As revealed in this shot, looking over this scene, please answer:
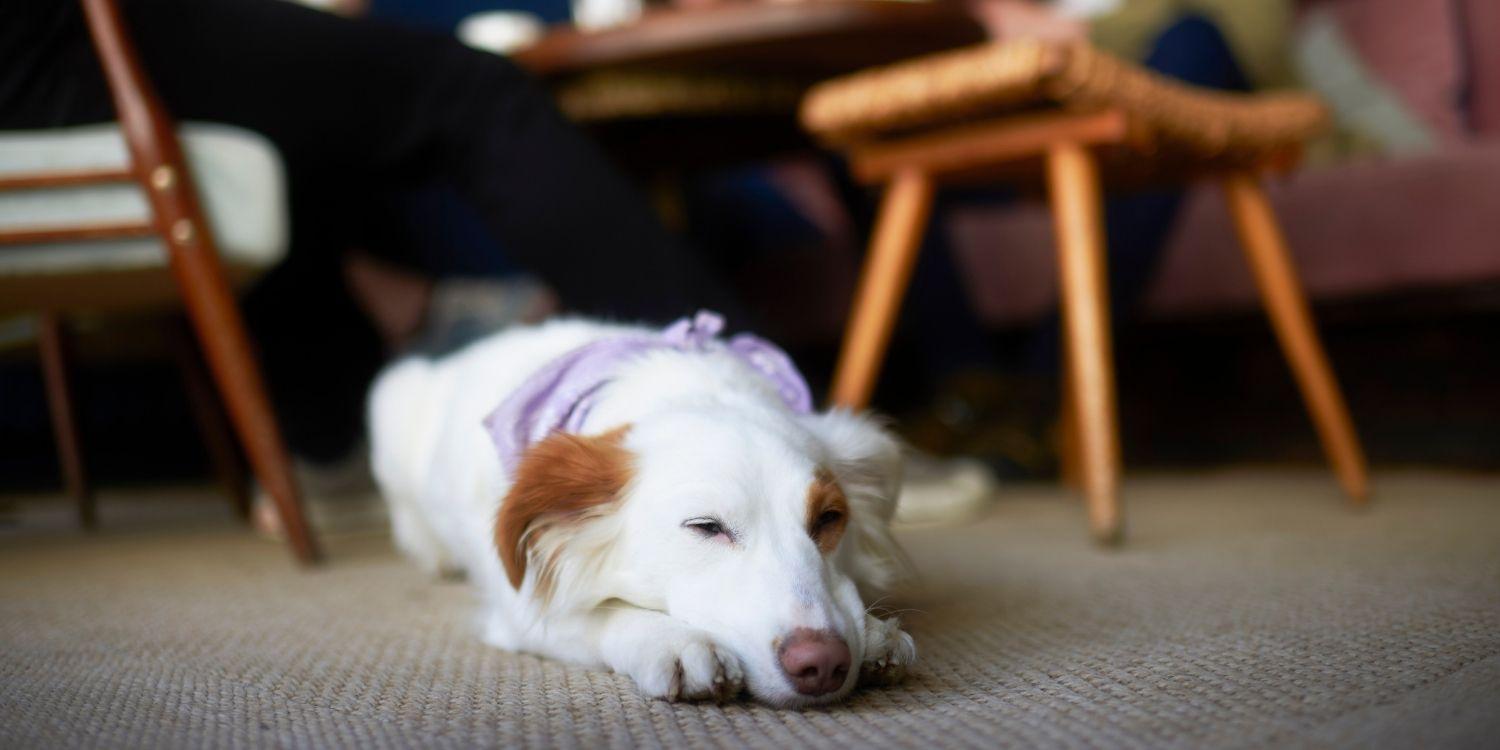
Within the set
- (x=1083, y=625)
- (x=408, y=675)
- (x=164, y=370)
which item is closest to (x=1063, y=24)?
(x=1083, y=625)

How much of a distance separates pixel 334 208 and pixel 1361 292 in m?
2.34

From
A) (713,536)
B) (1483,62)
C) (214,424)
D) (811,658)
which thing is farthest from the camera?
(1483,62)

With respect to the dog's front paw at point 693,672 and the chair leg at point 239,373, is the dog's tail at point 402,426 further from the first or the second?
the dog's front paw at point 693,672

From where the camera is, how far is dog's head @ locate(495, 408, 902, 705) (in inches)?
32.5

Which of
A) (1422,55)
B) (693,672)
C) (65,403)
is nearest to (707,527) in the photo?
(693,672)

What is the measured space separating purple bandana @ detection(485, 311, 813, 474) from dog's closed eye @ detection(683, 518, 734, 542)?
233mm

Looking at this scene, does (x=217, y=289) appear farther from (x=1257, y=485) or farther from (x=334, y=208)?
(x=1257, y=485)

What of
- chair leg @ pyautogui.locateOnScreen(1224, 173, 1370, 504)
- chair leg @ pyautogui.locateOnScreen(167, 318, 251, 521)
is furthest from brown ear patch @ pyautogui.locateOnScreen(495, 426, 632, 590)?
chair leg @ pyautogui.locateOnScreen(167, 318, 251, 521)

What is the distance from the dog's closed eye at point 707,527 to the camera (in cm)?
90

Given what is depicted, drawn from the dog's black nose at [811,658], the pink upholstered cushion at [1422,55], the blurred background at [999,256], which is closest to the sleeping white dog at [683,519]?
the dog's black nose at [811,658]

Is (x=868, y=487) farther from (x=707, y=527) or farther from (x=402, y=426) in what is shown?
(x=402, y=426)

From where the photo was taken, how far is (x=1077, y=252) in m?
1.65

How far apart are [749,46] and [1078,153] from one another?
2.07 feet

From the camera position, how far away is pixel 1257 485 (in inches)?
97.4
